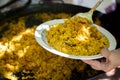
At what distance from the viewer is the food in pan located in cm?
83

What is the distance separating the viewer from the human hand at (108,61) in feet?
2.49

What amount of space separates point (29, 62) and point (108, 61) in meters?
0.29

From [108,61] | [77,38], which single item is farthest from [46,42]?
[108,61]

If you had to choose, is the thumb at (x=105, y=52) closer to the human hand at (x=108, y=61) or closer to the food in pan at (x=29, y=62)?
the human hand at (x=108, y=61)

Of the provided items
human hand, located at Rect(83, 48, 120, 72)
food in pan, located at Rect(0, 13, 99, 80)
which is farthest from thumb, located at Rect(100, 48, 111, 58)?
food in pan, located at Rect(0, 13, 99, 80)

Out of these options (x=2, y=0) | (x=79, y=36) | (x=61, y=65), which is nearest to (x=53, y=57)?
(x=61, y=65)

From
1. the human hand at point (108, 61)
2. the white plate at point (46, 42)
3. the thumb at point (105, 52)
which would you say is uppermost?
the white plate at point (46, 42)

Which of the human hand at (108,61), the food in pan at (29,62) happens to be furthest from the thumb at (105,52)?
the food in pan at (29,62)

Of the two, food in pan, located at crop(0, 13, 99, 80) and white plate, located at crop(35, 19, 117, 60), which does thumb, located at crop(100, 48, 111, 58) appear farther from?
food in pan, located at crop(0, 13, 99, 80)

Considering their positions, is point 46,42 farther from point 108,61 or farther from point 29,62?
point 108,61

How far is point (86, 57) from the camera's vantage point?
75 centimetres

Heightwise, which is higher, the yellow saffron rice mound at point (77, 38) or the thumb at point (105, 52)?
the yellow saffron rice mound at point (77, 38)

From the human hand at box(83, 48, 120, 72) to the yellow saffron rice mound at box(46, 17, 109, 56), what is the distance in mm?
41

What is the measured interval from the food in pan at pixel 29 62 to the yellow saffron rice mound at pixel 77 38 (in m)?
0.11
